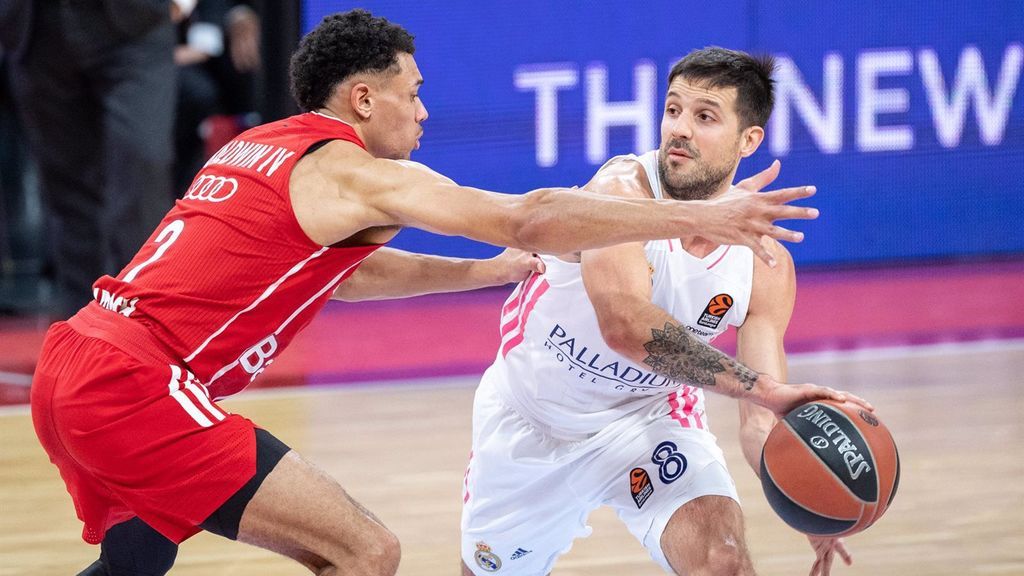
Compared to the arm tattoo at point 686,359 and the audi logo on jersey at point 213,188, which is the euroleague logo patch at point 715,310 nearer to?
the arm tattoo at point 686,359

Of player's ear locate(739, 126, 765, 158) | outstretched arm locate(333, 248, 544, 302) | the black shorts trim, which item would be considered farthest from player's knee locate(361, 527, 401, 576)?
player's ear locate(739, 126, 765, 158)

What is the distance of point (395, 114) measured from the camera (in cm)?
362

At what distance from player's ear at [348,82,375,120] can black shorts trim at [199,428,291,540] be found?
2.83 feet

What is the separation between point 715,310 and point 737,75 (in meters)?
0.67

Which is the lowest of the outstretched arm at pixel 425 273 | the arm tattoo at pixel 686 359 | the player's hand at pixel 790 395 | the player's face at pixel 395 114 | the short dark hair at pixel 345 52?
the player's hand at pixel 790 395

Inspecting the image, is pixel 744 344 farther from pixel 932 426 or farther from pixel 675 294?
pixel 932 426

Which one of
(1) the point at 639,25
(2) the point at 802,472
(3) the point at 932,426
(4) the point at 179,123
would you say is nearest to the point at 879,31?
(1) the point at 639,25

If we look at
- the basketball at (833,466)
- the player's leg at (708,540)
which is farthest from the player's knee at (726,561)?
the basketball at (833,466)

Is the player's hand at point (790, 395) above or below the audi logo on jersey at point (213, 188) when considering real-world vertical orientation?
below

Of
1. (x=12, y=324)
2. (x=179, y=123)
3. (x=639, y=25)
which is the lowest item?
(x=12, y=324)

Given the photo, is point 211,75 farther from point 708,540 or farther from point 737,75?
point 708,540

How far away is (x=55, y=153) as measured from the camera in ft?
25.2

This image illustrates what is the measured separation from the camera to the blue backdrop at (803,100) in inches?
340

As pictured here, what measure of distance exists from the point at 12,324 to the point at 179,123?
5.38ft
